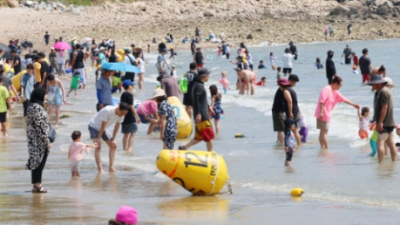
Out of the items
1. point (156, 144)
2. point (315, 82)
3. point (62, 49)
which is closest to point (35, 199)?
point (156, 144)

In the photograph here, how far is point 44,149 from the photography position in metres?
9.23

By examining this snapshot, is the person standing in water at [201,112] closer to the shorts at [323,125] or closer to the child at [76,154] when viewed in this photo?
the child at [76,154]

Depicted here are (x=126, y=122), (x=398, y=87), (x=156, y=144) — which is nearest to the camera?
(x=126, y=122)

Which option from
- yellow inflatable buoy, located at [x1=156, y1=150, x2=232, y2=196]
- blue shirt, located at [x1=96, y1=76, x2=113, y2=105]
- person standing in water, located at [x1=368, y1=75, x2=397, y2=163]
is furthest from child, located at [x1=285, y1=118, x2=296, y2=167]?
blue shirt, located at [x1=96, y1=76, x2=113, y2=105]

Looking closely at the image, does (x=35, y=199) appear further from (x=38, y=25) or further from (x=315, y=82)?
(x=38, y=25)

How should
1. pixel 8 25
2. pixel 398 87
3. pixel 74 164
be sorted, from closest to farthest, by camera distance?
pixel 74 164, pixel 398 87, pixel 8 25

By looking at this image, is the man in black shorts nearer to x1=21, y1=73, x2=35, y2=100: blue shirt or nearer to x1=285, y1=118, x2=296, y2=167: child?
x1=21, y1=73, x2=35, y2=100: blue shirt

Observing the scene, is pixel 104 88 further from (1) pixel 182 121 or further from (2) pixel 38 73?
(2) pixel 38 73

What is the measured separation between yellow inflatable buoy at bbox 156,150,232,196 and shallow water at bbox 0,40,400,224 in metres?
0.16

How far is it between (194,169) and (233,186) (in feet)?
4.31

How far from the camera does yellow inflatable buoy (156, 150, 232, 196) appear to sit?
880 centimetres

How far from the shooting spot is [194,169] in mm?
8836

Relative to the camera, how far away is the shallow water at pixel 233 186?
787cm

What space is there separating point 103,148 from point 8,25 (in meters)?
49.3
